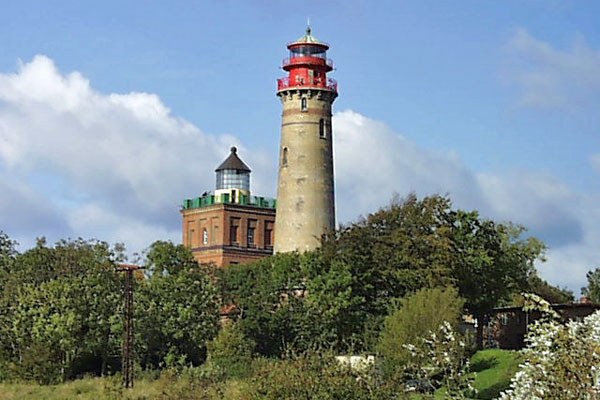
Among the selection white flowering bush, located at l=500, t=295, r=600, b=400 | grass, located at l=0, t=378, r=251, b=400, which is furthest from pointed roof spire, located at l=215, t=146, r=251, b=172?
white flowering bush, located at l=500, t=295, r=600, b=400

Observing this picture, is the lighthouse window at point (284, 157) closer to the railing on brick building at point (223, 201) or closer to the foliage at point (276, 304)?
the foliage at point (276, 304)

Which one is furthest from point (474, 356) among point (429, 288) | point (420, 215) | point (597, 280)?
point (597, 280)

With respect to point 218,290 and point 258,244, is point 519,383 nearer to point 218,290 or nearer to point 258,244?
point 218,290

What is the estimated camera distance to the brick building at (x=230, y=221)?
7856 cm

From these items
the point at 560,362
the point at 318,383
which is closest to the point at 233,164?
the point at 318,383

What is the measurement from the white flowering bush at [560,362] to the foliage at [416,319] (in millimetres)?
29922

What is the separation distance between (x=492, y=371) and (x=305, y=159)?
56.9ft

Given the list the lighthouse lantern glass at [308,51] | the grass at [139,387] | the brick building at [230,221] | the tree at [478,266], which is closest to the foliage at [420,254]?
the tree at [478,266]

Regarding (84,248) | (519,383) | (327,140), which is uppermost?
Answer: (327,140)

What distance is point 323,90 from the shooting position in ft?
202

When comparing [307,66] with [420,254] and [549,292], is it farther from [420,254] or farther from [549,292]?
[549,292]

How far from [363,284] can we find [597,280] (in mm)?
37840

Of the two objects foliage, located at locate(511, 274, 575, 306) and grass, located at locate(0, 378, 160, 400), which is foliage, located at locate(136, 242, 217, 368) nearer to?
grass, located at locate(0, 378, 160, 400)

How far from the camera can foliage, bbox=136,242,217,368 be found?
5481 cm
